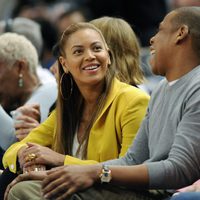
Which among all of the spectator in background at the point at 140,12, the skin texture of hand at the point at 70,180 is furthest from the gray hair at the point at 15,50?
the spectator in background at the point at 140,12

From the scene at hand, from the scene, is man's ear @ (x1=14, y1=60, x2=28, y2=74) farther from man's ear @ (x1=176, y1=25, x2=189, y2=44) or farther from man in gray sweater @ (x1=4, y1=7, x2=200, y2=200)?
man's ear @ (x1=176, y1=25, x2=189, y2=44)

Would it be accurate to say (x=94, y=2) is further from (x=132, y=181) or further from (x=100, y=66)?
(x=132, y=181)

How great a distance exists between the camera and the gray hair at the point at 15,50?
6652mm

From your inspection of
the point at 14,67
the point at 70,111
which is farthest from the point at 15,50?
the point at 70,111

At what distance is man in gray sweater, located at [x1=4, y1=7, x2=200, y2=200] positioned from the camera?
4363mm

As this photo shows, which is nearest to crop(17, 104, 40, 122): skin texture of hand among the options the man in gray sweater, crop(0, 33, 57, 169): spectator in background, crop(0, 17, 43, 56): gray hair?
crop(0, 33, 57, 169): spectator in background

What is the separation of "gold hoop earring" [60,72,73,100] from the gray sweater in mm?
774

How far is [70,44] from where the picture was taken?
5.38 meters

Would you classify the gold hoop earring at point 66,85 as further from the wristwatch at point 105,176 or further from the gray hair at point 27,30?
the gray hair at point 27,30

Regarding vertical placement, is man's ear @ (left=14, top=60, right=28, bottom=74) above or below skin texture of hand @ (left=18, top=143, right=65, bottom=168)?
above

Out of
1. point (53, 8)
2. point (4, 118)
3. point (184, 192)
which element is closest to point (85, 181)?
point (184, 192)

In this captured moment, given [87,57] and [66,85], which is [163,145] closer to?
[87,57]

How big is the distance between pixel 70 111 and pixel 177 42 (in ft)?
3.44

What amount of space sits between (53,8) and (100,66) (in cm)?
670
